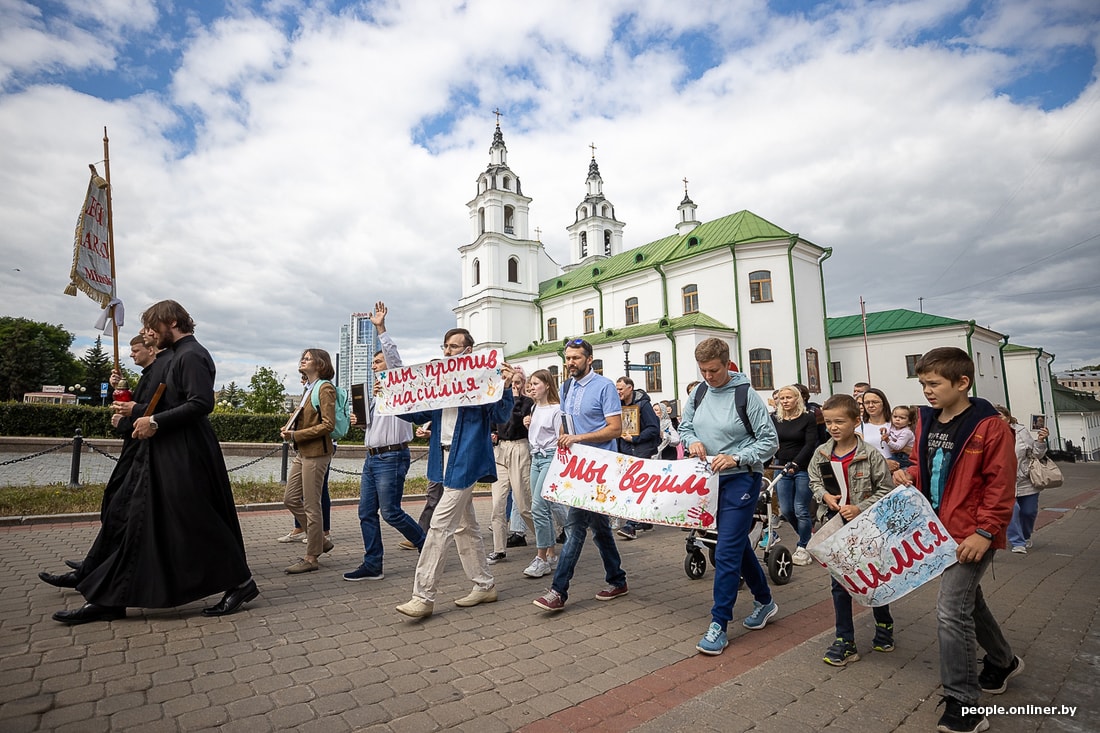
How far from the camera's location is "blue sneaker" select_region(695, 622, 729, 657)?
151 inches

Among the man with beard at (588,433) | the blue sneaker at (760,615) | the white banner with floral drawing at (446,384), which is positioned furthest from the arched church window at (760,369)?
the white banner with floral drawing at (446,384)

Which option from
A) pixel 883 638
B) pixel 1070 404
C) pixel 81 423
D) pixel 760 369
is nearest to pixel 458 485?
pixel 883 638

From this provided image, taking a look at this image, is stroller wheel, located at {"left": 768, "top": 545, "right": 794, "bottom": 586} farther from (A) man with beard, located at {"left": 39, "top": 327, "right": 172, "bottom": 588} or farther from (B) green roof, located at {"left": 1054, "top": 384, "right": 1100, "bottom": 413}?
(B) green roof, located at {"left": 1054, "top": 384, "right": 1100, "bottom": 413}

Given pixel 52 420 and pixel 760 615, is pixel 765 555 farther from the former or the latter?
pixel 52 420

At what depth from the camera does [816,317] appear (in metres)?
34.5

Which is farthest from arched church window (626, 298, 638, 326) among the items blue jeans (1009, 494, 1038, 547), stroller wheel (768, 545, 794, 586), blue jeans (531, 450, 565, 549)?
stroller wheel (768, 545, 794, 586)

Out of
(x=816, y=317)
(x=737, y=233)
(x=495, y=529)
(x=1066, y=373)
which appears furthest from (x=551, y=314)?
(x=1066, y=373)

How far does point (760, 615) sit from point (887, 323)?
4059 centimetres

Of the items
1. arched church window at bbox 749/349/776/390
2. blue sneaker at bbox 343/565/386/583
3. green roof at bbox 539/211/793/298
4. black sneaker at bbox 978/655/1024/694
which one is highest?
green roof at bbox 539/211/793/298

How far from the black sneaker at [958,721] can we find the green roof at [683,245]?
33658mm

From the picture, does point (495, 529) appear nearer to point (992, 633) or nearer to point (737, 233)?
point (992, 633)

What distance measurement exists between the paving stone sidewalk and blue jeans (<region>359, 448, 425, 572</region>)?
0.42m

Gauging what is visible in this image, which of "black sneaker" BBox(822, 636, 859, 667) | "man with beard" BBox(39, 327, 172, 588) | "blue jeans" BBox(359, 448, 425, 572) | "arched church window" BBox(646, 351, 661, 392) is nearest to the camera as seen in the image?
"black sneaker" BBox(822, 636, 859, 667)

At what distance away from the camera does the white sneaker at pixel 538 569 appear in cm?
593
